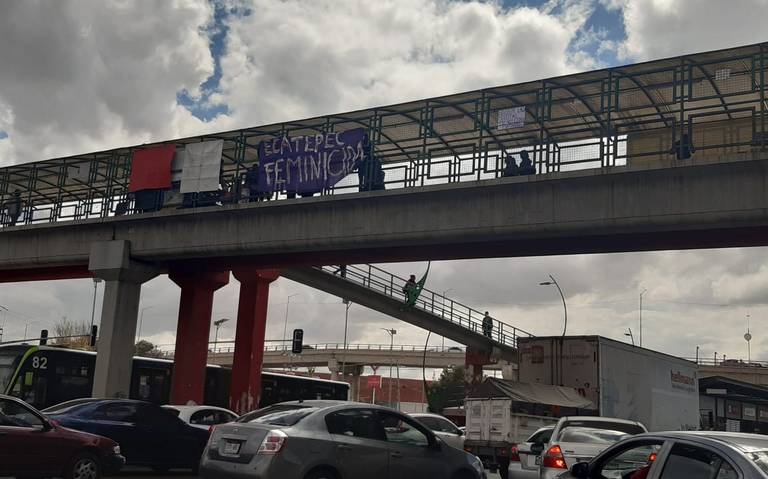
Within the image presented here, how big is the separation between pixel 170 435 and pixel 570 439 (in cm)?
758

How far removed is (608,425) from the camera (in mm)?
14516

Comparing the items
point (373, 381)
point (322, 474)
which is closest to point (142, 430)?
point (322, 474)

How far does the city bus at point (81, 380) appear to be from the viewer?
2403 cm

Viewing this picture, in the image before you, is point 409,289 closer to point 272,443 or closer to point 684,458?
point 272,443

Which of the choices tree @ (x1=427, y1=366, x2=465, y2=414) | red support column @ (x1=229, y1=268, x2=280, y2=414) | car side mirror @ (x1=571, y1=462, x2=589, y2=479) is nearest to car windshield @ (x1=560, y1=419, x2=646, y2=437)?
car side mirror @ (x1=571, y1=462, x2=589, y2=479)

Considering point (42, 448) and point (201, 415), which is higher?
point (201, 415)

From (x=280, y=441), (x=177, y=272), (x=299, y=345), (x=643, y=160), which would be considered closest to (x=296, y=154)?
(x=177, y=272)

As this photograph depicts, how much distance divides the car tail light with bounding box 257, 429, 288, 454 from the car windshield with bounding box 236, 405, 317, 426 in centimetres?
39

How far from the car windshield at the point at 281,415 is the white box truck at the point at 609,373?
42.5ft

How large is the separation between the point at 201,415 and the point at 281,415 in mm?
7895

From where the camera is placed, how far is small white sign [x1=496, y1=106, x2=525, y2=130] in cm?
2333

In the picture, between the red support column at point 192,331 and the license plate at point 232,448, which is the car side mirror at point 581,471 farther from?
the red support column at point 192,331

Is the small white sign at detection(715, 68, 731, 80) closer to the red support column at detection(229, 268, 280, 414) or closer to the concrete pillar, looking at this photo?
the red support column at detection(229, 268, 280, 414)

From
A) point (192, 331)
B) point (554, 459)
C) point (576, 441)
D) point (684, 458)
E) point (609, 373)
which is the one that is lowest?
point (554, 459)
